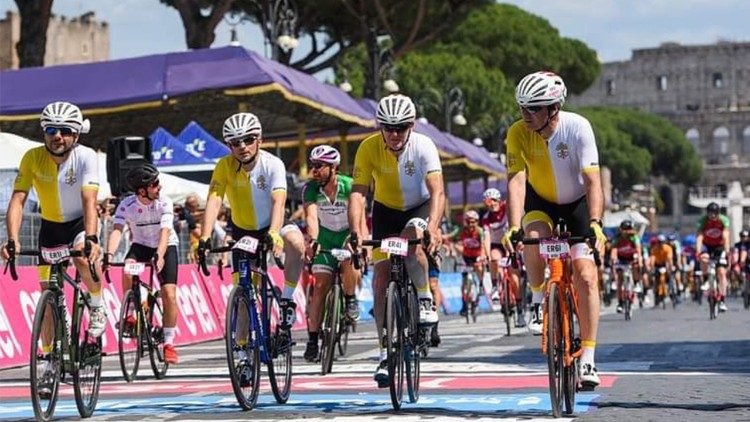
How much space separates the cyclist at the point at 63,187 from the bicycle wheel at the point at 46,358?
0.49 meters

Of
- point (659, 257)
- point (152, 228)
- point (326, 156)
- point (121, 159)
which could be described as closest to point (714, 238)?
point (659, 257)

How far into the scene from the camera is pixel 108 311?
1973 centimetres

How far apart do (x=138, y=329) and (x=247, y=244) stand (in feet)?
12.2

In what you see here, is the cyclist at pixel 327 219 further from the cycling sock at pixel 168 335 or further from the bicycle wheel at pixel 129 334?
the bicycle wheel at pixel 129 334

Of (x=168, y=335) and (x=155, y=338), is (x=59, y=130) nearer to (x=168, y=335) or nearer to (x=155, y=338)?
(x=155, y=338)

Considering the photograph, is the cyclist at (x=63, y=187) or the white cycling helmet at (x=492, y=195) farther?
the white cycling helmet at (x=492, y=195)

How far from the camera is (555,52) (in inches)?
4171

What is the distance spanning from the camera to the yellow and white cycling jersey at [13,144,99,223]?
1166 cm

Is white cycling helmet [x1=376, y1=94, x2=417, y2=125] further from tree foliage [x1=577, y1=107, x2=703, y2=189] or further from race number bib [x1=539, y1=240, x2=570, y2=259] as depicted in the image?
tree foliage [x1=577, y1=107, x2=703, y2=189]

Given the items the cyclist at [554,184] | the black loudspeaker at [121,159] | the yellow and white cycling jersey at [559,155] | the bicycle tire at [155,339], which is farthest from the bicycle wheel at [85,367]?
the black loudspeaker at [121,159]

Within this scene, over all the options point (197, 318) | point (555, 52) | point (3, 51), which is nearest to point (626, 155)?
point (555, 52)

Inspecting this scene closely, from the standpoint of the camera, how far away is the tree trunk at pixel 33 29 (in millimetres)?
35375

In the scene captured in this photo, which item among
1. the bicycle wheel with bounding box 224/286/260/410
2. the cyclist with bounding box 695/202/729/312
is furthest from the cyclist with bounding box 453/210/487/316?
the bicycle wheel with bounding box 224/286/260/410

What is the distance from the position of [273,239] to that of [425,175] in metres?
1.12
